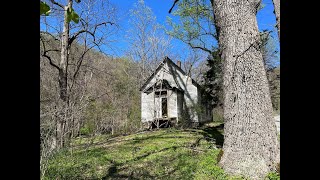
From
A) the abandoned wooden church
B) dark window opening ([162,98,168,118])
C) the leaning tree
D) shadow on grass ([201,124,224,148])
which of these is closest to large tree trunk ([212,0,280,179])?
the leaning tree

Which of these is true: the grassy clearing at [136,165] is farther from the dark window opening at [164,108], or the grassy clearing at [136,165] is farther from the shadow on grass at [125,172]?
the dark window opening at [164,108]

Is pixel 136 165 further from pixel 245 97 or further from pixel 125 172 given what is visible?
pixel 245 97

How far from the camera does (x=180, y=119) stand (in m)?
21.3

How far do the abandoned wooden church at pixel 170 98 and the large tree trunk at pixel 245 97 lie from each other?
15135mm

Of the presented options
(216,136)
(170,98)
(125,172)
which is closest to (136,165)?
(125,172)

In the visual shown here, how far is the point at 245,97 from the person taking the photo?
5.61 m

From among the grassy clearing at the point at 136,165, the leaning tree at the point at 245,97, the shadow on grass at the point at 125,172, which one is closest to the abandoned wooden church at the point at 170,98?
the grassy clearing at the point at 136,165

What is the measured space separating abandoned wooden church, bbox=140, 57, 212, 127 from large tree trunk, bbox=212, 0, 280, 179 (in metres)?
15.1

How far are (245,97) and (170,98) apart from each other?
1635cm
